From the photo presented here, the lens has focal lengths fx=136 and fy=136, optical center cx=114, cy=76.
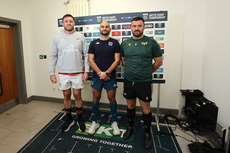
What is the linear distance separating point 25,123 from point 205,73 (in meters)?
3.28

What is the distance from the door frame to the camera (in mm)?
2971

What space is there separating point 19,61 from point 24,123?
4.83ft

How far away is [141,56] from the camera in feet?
5.58

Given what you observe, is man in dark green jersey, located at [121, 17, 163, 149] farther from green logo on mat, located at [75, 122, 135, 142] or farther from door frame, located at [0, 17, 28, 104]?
door frame, located at [0, 17, 28, 104]

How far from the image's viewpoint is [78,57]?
2.00 m

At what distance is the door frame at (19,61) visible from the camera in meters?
2.97

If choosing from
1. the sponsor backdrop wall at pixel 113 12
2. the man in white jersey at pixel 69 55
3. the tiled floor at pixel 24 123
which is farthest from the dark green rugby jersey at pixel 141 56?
the tiled floor at pixel 24 123

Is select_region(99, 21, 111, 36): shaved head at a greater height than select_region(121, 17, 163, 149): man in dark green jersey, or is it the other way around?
select_region(99, 21, 111, 36): shaved head

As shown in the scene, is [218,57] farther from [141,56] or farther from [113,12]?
[113,12]

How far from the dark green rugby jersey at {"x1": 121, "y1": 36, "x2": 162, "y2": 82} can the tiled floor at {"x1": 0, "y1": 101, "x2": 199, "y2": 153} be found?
1.14 m

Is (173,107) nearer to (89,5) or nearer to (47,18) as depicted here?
(89,5)

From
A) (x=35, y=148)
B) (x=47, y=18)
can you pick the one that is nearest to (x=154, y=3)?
(x=47, y=18)

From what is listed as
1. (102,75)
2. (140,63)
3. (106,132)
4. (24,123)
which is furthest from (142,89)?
(24,123)

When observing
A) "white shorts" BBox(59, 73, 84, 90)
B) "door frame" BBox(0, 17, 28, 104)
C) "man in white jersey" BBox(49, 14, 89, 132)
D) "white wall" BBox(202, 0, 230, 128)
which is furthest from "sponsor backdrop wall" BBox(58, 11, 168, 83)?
"door frame" BBox(0, 17, 28, 104)
